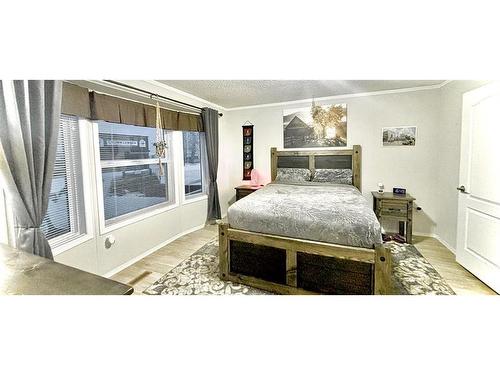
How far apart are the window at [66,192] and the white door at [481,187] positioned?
364 centimetres

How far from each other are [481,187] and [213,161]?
334 centimetres

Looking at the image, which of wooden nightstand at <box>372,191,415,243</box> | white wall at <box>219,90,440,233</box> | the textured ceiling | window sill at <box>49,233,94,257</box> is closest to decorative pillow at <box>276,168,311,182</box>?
white wall at <box>219,90,440,233</box>

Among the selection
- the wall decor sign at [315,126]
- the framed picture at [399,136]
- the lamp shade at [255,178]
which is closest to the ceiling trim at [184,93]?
the wall decor sign at [315,126]

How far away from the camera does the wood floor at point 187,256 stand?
6.29 ft

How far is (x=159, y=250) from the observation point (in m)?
2.71

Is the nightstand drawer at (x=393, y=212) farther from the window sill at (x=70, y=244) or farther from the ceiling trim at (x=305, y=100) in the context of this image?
the window sill at (x=70, y=244)

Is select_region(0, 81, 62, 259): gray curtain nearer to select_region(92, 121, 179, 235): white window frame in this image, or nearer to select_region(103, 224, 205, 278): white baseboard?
select_region(92, 121, 179, 235): white window frame

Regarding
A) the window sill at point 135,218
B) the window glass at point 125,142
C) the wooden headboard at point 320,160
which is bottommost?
the window sill at point 135,218

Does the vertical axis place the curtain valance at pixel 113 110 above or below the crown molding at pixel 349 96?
below

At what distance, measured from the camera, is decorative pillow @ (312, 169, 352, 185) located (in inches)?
131
